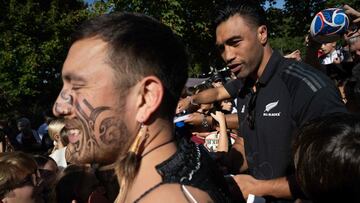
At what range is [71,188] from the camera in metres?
3.81

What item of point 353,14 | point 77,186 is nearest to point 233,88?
point 353,14

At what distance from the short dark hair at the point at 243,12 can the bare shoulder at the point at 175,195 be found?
211cm

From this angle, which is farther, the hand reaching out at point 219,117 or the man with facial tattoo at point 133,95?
the hand reaching out at point 219,117

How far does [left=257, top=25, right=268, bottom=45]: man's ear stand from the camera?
353 centimetres

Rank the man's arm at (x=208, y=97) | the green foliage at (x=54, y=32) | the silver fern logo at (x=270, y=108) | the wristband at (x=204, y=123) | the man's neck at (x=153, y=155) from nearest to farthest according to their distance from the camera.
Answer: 1. the man's neck at (x=153, y=155)
2. the silver fern logo at (x=270, y=108)
3. the man's arm at (x=208, y=97)
4. the wristband at (x=204, y=123)
5. the green foliage at (x=54, y=32)

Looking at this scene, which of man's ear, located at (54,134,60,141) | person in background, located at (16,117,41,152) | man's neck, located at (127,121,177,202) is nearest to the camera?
man's neck, located at (127,121,177,202)

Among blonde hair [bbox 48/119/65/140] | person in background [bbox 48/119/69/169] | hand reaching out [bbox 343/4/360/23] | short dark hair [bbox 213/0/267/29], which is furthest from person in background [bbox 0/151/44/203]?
hand reaching out [bbox 343/4/360/23]

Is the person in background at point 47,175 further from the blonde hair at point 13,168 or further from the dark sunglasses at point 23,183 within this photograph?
the blonde hair at point 13,168

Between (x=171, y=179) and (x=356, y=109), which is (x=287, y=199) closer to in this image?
(x=171, y=179)

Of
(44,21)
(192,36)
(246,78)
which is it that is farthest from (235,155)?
(44,21)

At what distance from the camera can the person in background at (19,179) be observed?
3561mm

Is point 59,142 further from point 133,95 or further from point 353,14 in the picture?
point 133,95

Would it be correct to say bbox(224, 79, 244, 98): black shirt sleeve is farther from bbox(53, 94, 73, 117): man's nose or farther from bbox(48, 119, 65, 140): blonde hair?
bbox(48, 119, 65, 140): blonde hair

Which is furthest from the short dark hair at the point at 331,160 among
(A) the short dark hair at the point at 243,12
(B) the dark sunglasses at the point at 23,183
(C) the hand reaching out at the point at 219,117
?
(C) the hand reaching out at the point at 219,117
